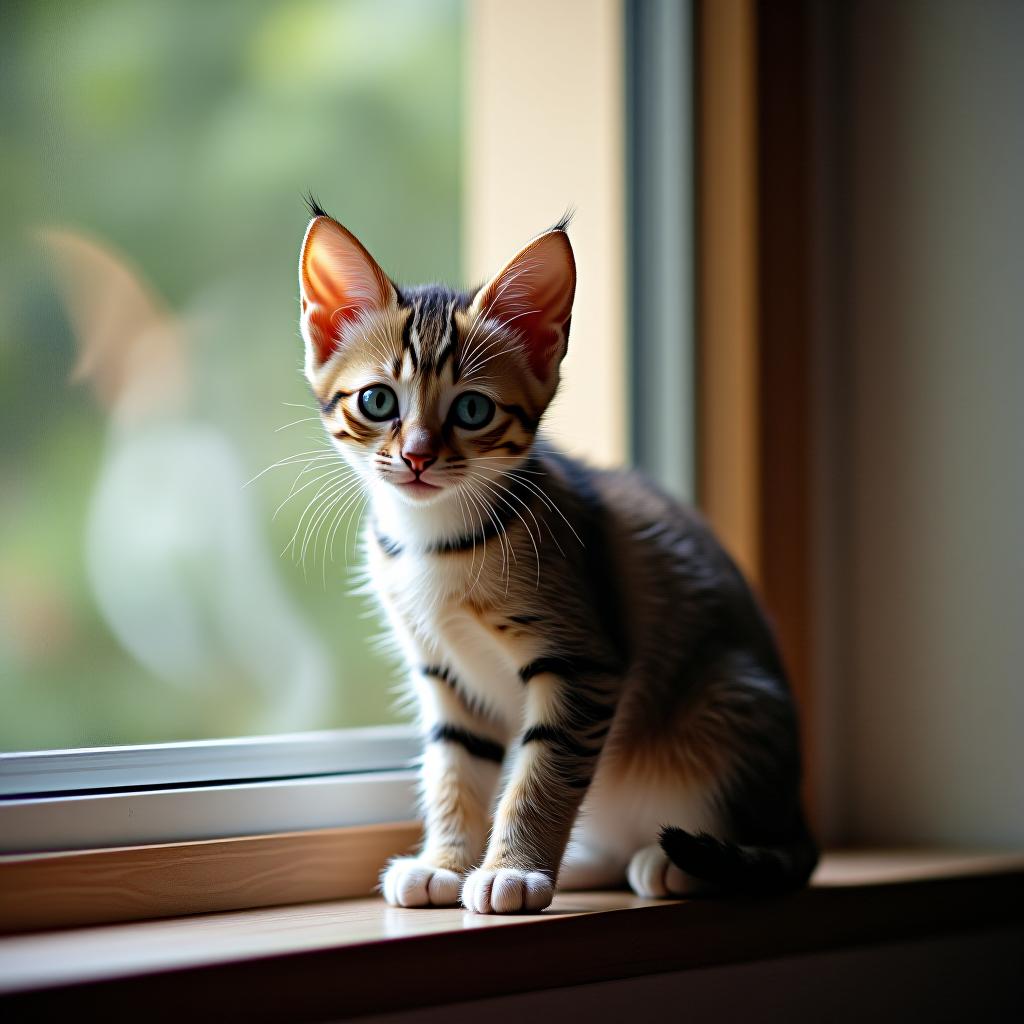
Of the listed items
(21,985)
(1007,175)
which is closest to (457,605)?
(21,985)

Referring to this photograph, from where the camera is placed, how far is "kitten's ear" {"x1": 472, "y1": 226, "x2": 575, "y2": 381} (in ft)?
3.44

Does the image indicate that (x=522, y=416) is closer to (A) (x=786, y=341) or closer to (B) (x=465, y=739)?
(B) (x=465, y=739)

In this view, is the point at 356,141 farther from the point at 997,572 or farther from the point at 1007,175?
the point at 997,572

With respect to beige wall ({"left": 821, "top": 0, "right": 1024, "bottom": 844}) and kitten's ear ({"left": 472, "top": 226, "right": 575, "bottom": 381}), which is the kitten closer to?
kitten's ear ({"left": 472, "top": 226, "right": 575, "bottom": 381})

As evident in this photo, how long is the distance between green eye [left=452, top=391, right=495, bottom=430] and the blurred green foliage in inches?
13.7

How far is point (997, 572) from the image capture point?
1.49m

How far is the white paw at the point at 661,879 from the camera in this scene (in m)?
1.13

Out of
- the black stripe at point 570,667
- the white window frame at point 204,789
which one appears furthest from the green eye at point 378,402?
the white window frame at point 204,789

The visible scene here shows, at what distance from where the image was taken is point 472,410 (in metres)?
1.04

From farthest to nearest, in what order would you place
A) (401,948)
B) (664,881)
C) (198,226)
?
(198,226) → (664,881) → (401,948)

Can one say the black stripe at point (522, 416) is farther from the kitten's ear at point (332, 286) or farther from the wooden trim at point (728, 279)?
the wooden trim at point (728, 279)

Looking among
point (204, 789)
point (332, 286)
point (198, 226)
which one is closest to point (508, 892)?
point (204, 789)

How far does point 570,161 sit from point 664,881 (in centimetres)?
103

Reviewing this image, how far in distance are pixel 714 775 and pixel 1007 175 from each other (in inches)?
35.4
